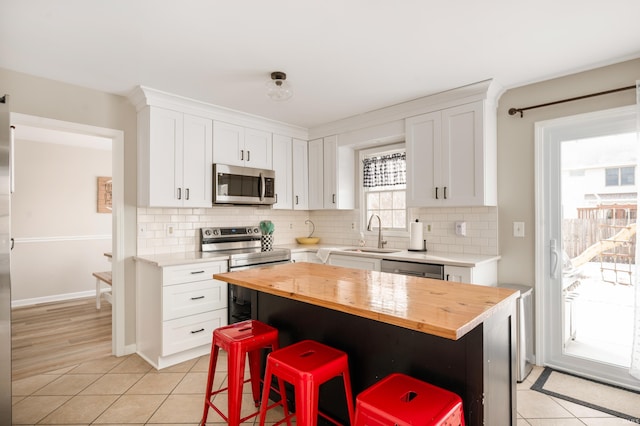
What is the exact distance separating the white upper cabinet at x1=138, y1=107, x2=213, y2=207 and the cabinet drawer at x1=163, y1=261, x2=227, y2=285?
0.66 meters

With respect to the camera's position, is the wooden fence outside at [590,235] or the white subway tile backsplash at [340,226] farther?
the white subway tile backsplash at [340,226]

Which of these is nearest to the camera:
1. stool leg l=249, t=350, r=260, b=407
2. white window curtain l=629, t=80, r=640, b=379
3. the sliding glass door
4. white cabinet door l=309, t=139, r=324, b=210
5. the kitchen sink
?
stool leg l=249, t=350, r=260, b=407

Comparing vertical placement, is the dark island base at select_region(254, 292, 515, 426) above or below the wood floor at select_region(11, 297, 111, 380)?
above

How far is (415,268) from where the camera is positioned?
3156 millimetres

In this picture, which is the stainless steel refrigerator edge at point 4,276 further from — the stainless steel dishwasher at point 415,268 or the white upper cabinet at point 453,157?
the white upper cabinet at point 453,157

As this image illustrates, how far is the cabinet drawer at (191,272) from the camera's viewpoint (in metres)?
2.97

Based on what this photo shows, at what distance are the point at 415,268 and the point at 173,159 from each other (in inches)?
99.9

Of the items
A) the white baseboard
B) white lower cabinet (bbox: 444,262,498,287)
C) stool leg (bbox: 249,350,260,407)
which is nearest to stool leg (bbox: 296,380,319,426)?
stool leg (bbox: 249,350,260,407)

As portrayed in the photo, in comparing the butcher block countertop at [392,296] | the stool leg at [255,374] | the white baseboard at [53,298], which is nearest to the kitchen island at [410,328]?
the butcher block countertop at [392,296]

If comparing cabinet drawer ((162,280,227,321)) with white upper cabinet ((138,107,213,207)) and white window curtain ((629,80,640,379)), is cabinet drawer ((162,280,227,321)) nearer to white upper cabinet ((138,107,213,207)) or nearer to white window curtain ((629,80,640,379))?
white upper cabinet ((138,107,213,207))

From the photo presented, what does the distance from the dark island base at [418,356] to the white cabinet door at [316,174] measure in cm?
249

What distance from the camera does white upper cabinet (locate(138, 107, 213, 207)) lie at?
3.20 meters

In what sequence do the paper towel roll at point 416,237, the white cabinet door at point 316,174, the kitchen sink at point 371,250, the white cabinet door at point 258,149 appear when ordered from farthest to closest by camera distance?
the white cabinet door at point 316,174 → the white cabinet door at point 258,149 → the kitchen sink at point 371,250 → the paper towel roll at point 416,237

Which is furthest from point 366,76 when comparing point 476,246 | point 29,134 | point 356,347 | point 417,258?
point 29,134
